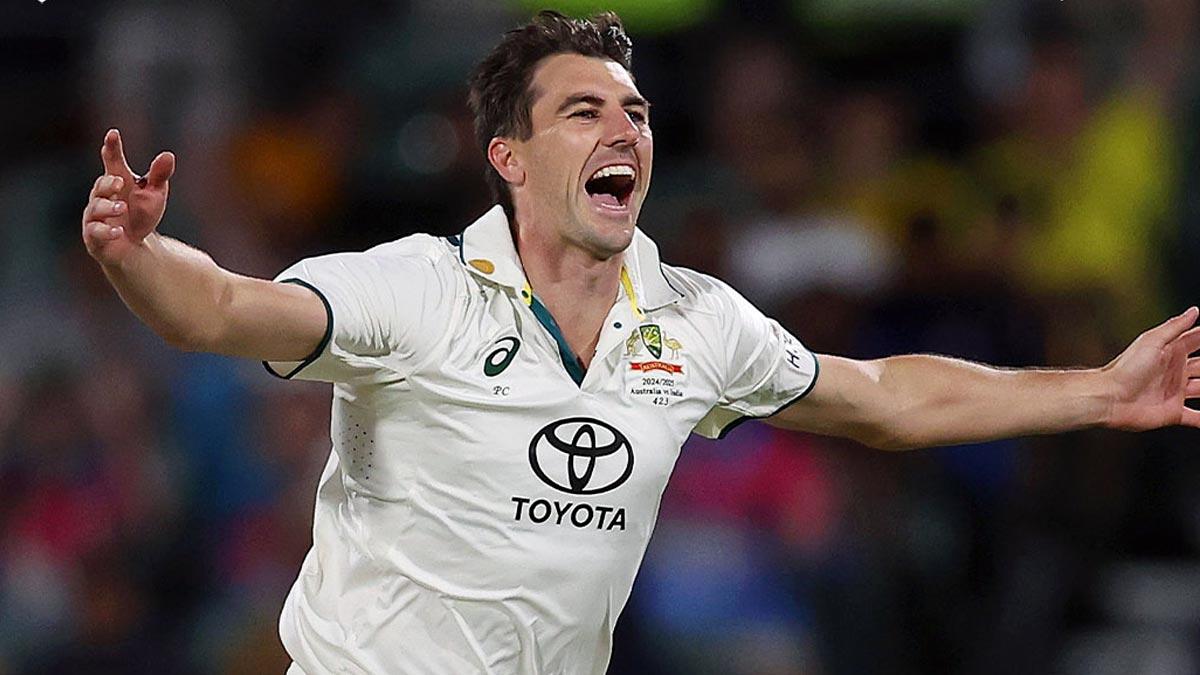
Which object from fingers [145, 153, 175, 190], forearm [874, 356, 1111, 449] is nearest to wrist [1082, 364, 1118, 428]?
forearm [874, 356, 1111, 449]

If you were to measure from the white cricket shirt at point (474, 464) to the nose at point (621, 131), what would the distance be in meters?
0.37

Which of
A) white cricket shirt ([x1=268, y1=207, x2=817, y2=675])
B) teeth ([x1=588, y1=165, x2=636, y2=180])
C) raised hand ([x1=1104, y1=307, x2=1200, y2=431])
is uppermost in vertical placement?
teeth ([x1=588, y1=165, x2=636, y2=180])

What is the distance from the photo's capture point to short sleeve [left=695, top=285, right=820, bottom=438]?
4.67 metres

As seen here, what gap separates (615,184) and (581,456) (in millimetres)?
885

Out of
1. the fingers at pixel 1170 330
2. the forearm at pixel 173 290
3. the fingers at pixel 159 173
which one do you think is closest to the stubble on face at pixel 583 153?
the forearm at pixel 173 290

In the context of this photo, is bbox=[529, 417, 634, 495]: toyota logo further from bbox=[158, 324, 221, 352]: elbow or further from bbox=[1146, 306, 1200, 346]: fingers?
bbox=[1146, 306, 1200, 346]: fingers

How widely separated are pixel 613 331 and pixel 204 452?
4233 millimetres

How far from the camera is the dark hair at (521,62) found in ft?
15.7

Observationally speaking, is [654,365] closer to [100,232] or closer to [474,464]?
[474,464]

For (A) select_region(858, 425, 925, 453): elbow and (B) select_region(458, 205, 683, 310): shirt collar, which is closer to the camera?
(B) select_region(458, 205, 683, 310): shirt collar

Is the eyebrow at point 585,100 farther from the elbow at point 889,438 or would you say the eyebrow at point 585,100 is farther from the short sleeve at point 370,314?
the elbow at point 889,438

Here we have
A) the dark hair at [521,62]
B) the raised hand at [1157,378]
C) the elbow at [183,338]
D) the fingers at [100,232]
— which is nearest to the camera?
the fingers at [100,232]

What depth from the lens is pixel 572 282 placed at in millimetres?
4566

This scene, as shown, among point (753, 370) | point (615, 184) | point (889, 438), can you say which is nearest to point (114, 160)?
point (615, 184)
